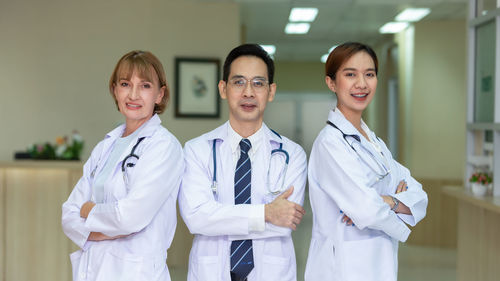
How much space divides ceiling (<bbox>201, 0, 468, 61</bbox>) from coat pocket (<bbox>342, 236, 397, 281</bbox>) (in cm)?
454

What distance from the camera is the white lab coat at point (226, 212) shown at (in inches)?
75.5

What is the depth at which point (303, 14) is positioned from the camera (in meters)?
6.82

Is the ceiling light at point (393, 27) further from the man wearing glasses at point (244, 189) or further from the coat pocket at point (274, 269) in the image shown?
the coat pocket at point (274, 269)

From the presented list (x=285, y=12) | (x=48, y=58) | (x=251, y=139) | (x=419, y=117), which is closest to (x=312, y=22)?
(x=285, y=12)

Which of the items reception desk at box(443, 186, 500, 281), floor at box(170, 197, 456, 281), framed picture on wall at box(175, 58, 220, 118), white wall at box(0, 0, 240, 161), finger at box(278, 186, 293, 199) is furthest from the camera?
framed picture on wall at box(175, 58, 220, 118)

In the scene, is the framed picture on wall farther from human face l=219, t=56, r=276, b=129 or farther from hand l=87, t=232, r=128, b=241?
hand l=87, t=232, r=128, b=241

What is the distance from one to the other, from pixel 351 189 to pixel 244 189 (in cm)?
41

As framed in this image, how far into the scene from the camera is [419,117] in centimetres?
747

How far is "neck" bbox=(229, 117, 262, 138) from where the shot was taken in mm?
2078

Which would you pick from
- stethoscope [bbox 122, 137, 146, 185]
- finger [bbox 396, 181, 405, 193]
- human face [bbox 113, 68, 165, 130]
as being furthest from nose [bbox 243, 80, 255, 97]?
finger [bbox 396, 181, 405, 193]

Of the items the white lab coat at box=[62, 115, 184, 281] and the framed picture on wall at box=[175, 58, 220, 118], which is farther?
the framed picture on wall at box=[175, 58, 220, 118]

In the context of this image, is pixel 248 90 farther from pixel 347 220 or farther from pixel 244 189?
pixel 347 220

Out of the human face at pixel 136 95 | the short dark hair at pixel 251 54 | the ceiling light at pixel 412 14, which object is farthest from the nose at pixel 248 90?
the ceiling light at pixel 412 14

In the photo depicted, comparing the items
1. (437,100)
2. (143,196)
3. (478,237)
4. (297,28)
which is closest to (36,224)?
(143,196)
